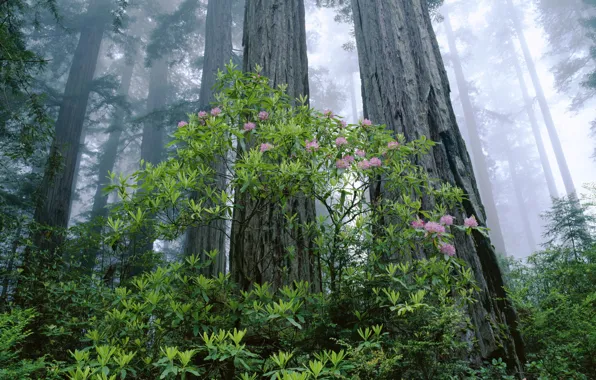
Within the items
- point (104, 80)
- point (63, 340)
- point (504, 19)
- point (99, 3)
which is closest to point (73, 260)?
point (63, 340)

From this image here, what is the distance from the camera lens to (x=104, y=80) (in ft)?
47.8

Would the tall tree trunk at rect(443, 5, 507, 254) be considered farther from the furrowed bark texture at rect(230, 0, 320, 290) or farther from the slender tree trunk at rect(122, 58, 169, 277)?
the furrowed bark texture at rect(230, 0, 320, 290)

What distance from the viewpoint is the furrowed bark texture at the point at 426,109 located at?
9.54 feet

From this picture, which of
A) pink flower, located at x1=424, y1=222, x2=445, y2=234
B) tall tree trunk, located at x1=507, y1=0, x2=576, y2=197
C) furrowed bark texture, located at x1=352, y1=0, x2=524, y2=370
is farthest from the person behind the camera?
tall tree trunk, located at x1=507, y1=0, x2=576, y2=197

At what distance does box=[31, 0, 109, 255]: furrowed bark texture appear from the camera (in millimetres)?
6512

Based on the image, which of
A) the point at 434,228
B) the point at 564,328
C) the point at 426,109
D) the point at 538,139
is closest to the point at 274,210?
the point at 434,228

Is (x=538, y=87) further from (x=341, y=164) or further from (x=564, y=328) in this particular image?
(x=341, y=164)

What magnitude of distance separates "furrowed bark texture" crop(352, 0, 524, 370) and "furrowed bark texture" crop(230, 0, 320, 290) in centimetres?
79

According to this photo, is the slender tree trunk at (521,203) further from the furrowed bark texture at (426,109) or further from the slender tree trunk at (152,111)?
the furrowed bark texture at (426,109)

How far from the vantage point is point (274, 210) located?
2.82 meters

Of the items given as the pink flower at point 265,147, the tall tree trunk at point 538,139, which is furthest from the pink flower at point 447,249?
the tall tree trunk at point 538,139

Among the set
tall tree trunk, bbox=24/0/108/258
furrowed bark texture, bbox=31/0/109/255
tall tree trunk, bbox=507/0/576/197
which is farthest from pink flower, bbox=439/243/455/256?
tall tree trunk, bbox=507/0/576/197

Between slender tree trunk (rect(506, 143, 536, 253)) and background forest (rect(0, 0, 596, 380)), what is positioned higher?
slender tree trunk (rect(506, 143, 536, 253))

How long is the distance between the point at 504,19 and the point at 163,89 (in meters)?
30.3
